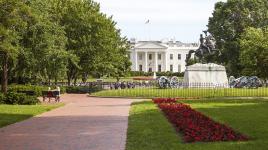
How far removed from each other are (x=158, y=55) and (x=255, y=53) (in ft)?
297

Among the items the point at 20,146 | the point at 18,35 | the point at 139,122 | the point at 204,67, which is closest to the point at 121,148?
the point at 20,146

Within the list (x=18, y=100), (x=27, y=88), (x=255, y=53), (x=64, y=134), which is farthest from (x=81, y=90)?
(x=64, y=134)

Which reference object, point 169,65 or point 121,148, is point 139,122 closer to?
point 121,148

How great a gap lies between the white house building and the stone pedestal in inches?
4054

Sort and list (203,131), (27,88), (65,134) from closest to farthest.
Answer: (203,131) < (65,134) < (27,88)

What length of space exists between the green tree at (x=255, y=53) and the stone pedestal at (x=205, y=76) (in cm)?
1355

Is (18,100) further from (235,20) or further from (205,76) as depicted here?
(235,20)

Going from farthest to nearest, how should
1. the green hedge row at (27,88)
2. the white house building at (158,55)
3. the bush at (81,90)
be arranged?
the white house building at (158,55)
the bush at (81,90)
the green hedge row at (27,88)

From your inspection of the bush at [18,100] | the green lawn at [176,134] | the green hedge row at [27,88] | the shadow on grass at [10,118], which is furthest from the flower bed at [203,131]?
the green hedge row at [27,88]

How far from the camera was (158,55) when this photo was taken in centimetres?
15312

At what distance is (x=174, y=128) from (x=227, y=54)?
6073cm

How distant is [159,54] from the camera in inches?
6004

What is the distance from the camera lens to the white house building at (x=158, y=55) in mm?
150250

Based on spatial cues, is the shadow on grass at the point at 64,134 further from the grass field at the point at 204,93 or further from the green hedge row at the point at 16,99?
the grass field at the point at 204,93
